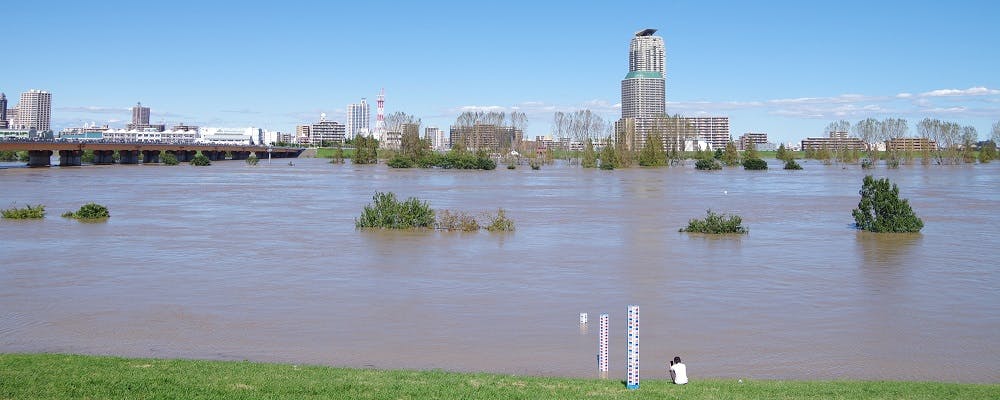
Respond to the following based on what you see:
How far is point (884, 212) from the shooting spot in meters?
26.6

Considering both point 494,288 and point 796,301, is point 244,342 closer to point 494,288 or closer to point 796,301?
A: point 494,288

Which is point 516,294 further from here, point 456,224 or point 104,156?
point 104,156

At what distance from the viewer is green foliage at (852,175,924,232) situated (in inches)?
1037

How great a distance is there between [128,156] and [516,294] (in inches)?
4113

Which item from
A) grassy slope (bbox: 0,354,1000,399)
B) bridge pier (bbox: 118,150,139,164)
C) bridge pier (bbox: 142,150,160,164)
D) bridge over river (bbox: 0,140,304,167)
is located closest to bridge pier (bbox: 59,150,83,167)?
bridge over river (bbox: 0,140,304,167)

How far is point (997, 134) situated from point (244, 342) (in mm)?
164229

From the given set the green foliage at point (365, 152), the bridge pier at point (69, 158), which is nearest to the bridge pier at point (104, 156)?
the bridge pier at point (69, 158)

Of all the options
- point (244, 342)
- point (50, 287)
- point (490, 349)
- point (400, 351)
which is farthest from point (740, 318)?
point (50, 287)

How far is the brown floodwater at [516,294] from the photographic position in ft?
37.9

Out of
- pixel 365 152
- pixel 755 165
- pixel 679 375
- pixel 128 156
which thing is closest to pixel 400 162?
pixel 365 152

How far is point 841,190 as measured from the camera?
179 feet

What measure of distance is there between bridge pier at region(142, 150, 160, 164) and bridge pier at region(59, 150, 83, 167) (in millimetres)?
19576

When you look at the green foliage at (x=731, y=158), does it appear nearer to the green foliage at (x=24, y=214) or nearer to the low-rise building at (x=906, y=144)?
the low-rise building at (x=906, y=144)

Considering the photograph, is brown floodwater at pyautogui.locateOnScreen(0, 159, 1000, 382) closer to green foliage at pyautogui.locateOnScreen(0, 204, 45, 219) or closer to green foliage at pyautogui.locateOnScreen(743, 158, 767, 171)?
green foliage at pyautogui.locateOnScreen(0, 204, 45, 219)
